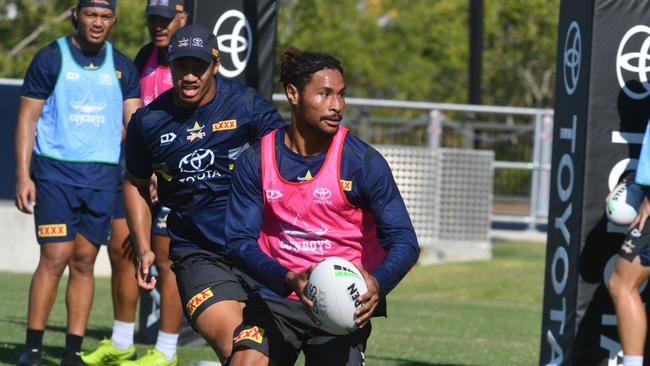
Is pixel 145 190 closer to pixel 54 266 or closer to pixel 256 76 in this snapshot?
pixel 54 266

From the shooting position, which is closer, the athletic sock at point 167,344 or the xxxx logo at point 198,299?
the xxxx logo at point 198,299

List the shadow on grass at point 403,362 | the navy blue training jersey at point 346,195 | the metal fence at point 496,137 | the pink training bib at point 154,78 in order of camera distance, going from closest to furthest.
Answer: the navy blue training jersey at point 346,195
the pink training bib at point 154,78
the shadow on grass at point 403,362
the metal fence at point 496,137

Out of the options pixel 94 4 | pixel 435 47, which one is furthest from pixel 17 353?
pixel 435 47

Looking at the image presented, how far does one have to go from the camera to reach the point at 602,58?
302 inches

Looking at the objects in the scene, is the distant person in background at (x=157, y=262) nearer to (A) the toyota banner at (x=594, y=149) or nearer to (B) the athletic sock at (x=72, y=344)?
(B) the athletic sock at (x=72, y=344)

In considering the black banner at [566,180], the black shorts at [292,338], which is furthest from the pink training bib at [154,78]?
the black shorts at [292,338]

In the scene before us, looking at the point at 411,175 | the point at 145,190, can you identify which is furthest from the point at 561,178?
the point at 411,175

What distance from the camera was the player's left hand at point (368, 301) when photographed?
199 inches

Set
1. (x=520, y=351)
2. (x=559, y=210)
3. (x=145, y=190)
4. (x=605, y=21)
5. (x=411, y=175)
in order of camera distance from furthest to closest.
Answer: (x=411, y=175)
(x=520, y=351)
(x=559, y=210)
(x=605, y=21)
(x=145, y=190)

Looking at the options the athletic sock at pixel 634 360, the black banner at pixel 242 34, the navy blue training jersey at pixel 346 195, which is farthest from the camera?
the black banner at pixel 242 34

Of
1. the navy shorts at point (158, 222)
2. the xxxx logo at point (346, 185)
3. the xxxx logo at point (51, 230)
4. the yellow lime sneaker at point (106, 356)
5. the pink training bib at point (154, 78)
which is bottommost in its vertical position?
the yellow lime sneaker at point (106, 356)

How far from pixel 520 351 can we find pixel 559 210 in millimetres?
2744

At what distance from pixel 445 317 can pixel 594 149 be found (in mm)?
5846

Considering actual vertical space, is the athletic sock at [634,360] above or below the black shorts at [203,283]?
below
